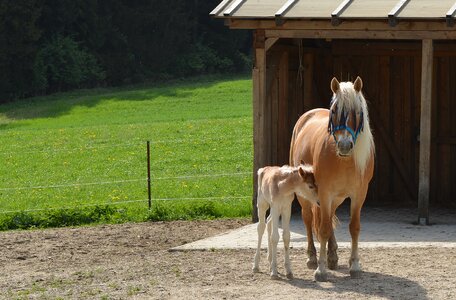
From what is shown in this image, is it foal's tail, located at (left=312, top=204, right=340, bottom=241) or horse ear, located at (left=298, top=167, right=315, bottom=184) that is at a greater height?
horse ear, located at (left=298, top=167, right=315, bottom=184)

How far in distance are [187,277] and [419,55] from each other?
7010 mm

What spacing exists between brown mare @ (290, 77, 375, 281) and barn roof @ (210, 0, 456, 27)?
2.81 m

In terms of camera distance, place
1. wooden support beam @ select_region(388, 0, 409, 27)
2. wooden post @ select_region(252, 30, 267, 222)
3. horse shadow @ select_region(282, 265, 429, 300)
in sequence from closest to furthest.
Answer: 1. horse shadow @ select_region(282, 265, 429, 300)
2. wooden support beam @ select_region(388, 0, 409, 27)
3. wooden post @ select_region(252, 30, 267, 222)

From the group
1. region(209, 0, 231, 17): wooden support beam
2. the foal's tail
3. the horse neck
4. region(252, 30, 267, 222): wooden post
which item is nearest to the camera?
the horse neck

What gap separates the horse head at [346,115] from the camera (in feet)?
33.7

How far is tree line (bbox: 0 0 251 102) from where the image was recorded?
1774 inches

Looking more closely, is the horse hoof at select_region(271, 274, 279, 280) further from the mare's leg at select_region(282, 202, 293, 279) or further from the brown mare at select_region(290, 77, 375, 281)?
the brown mare at select_region(290, 77, 375, 281)

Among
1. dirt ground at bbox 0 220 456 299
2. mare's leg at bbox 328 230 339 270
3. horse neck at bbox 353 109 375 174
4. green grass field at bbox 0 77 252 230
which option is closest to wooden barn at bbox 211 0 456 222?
green grass field at bbox 0 77 252 230

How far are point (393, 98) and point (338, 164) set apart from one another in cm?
638

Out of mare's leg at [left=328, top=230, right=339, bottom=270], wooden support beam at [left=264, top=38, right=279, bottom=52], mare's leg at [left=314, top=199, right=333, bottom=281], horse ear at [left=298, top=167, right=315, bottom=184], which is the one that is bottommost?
mare's leg at [left=328, top=230, right=339, bottom=270]

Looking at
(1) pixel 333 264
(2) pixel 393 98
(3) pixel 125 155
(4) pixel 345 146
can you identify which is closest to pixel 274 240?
(1) pixel 333 264

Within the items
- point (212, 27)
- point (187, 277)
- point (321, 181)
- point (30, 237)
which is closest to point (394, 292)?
point (321, 181)

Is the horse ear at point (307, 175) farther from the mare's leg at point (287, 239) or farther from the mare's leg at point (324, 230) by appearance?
the mare's leg at point (287, 239)

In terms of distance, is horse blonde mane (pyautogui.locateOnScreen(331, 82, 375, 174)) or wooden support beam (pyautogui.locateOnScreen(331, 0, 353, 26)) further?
wooden support beam (pyautogui.locateOnScreen(331, 0, 353, 26))
